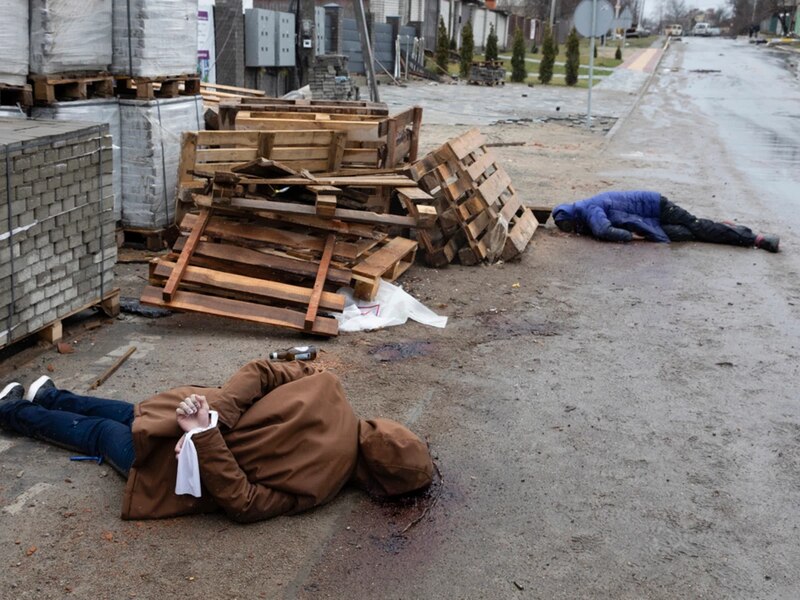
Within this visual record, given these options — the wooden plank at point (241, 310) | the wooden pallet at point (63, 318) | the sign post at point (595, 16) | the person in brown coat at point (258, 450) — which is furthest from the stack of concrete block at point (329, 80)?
the person in brown coat at point (258, 450)

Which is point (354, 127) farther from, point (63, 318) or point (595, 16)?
point (595, 16)

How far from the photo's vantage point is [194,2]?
29.0ft

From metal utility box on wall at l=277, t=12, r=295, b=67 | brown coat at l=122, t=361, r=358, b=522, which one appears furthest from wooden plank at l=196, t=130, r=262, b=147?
metal utility box on wall at l=277, t=12, r=295, b=67

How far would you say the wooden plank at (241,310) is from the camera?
662 centimetres

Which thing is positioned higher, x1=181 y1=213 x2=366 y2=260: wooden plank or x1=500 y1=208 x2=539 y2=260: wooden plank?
x1=181 y1=213 x2=366 y2=260: wooden plank

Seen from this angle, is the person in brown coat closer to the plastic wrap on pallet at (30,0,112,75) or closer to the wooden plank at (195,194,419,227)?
the wooden plank at (195,194,419,227)

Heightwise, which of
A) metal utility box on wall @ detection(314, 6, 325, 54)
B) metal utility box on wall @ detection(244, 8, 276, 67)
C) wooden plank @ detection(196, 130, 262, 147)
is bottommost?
wooden plank @ detection(196, 130, 262, 147)

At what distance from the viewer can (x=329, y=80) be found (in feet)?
67.1

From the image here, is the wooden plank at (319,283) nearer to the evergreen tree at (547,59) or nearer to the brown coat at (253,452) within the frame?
the brown coat at (253,452)

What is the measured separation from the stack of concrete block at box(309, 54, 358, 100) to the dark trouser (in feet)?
37.7

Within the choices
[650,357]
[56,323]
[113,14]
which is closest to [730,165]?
[650,357]

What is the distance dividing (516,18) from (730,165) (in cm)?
5052

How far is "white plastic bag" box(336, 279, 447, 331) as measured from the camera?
22.8 feet

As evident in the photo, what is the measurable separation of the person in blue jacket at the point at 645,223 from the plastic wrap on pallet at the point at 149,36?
4.77 m
